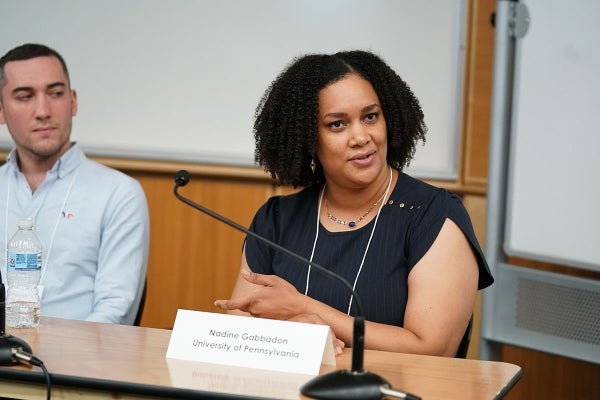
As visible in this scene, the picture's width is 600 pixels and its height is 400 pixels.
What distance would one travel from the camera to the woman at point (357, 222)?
2480 mm

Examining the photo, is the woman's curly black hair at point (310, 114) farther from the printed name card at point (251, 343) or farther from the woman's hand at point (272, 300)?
the printed name card at point (251, 343)

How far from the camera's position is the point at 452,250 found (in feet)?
8.41

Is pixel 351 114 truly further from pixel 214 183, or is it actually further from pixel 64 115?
pixel 214 183

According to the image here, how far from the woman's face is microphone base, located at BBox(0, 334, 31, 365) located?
1.01 m

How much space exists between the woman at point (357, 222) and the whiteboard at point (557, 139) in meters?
0.85

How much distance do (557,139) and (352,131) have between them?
1149 mm

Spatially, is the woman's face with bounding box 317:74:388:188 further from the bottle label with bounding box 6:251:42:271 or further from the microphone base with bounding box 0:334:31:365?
the microphone base with bounding box 0:334:31:365

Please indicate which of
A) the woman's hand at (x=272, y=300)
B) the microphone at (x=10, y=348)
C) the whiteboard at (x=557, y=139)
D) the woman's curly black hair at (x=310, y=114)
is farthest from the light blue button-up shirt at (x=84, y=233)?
the whiteboard at (x=557, y=139)

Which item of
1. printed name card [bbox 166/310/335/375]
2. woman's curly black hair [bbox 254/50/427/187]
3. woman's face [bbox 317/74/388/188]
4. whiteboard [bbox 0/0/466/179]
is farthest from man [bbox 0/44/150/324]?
printed name card [bbox 166/310/335/375]

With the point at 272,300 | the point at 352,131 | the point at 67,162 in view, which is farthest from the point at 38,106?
the point at 272,300

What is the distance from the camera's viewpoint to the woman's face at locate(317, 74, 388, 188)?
8.84 feet

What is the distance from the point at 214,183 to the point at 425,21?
1.20m

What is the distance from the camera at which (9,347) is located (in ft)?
6.99

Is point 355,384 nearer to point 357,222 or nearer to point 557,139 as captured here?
point 357,222
